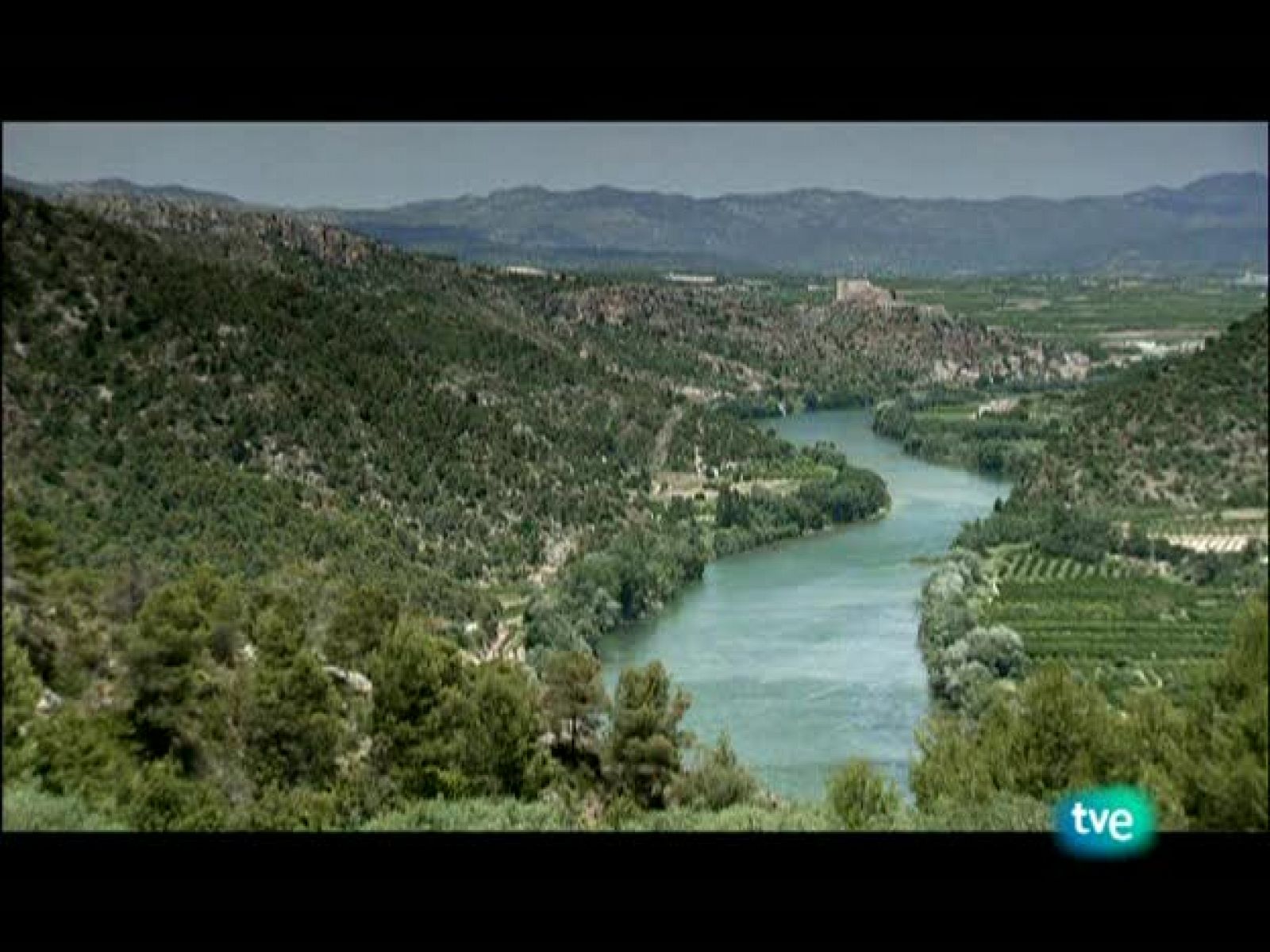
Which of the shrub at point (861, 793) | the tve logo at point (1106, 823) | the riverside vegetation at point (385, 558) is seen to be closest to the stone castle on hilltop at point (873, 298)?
the riverside vegetation at point (385, 558)

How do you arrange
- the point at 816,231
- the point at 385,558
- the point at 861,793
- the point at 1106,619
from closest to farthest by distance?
the point at 861,793 < the point at 1106,619 < the point at 385,558 < the point at 816,231

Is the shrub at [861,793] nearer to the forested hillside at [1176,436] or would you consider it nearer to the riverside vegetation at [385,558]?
the riverside vegetation at [385,558]

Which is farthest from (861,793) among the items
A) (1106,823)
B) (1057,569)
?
(1057,569)

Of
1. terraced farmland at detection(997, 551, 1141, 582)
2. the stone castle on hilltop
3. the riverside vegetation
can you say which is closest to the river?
the riverside vegetation

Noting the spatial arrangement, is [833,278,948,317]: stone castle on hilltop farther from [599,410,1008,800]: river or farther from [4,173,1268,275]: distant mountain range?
[599,410,1008,800]: river

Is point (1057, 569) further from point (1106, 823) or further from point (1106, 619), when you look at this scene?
point (1106, 823)
